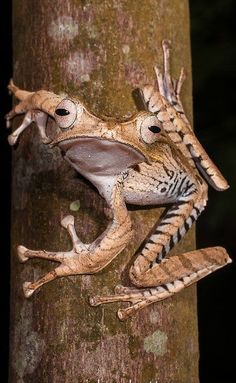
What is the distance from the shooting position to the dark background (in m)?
4.39

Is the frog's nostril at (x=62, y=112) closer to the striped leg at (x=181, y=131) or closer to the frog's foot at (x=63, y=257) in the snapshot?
the frog's foot at (x=63, y=257)

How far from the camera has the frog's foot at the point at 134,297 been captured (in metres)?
2.41

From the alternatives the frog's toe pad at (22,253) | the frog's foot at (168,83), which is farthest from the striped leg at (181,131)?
the frog's toe pad at (22,253)

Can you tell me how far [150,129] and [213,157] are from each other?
2.02 meters

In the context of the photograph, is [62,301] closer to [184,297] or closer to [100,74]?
[184,297]

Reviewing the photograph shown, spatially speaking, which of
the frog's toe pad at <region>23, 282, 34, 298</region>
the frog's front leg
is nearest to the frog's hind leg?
the frog's front leg

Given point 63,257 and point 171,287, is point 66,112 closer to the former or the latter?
point 63,257

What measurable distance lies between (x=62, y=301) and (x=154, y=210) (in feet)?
1.57

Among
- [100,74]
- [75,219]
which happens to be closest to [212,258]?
[75,219]

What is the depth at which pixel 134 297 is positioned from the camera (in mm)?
2449

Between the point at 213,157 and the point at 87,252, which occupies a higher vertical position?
the point at 213,157

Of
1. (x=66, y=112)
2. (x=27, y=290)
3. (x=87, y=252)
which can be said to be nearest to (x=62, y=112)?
(x=66, y=112)

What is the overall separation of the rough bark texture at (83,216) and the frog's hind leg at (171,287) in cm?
3

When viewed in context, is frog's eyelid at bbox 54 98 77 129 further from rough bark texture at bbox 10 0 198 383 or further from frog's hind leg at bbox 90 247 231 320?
frog's hind leg at bbox 90 247 231 320
